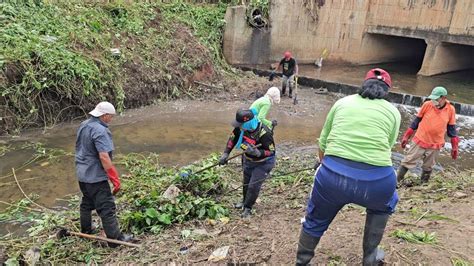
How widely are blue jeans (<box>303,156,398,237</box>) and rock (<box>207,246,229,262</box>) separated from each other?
4.17ft

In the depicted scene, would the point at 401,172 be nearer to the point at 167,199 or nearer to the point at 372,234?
the point at 372,234

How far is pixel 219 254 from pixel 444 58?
58.3ft

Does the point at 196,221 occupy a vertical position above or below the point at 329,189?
below

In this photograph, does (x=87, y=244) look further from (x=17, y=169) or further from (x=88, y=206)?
(x=17, y=169)

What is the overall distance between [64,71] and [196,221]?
591cm

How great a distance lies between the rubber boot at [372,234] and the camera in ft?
11.3

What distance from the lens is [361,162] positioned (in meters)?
3.19

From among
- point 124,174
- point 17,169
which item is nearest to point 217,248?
point 124,174

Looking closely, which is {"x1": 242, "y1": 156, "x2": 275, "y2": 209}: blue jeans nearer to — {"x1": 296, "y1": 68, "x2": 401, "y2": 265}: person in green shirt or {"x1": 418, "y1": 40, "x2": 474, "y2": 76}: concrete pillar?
{"x1": 296, "y1": 68, "x2": 401, "y2": 265}: person in green shirt

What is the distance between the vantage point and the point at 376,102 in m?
3.32

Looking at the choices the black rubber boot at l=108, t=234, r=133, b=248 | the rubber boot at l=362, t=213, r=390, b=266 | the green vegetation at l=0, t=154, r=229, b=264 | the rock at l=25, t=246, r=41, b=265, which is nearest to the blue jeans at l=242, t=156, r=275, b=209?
the green vegetation at l=0, t=154, r=229, b=264

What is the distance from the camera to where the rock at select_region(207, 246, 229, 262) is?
4121 millimetres

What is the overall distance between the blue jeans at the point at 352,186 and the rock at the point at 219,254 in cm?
127

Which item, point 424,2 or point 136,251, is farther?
point 424,2
